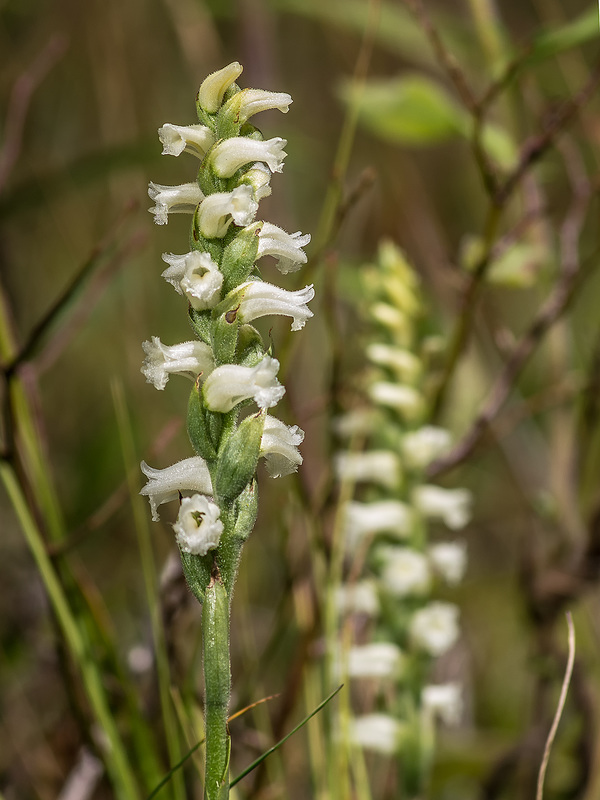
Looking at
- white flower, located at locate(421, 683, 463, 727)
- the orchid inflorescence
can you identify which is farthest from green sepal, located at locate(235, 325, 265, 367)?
white flower, located at locate(421, 683, 463, 727)

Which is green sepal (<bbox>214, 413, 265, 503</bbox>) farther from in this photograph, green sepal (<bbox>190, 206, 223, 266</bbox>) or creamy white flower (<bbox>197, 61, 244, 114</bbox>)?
creamy white flower (<bbox>197, 61, 244, 114</bbox>)

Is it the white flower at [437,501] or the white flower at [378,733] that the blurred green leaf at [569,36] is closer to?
the white flower at [437,501]

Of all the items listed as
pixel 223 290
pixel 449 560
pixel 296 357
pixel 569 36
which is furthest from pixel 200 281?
pixel 296 357

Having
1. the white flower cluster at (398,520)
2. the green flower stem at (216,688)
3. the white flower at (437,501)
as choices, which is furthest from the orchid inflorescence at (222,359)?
the white flower at (437,501)

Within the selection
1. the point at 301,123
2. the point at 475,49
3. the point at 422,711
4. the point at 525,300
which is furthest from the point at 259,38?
the point at 422,711

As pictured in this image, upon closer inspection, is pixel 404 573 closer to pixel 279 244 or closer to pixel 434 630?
pixel 434 630
